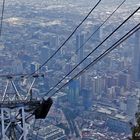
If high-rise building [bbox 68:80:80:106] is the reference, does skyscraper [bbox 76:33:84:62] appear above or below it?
above

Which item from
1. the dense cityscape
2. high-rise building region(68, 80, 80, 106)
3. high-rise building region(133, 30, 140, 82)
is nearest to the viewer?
the dense cityscape

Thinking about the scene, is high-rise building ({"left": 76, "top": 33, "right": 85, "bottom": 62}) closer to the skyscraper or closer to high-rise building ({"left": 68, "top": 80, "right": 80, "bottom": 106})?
the skyscraper

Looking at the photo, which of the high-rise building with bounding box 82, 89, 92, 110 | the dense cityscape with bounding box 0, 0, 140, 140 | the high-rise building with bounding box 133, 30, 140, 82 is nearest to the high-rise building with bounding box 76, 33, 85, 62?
the dense cityscape with bounding box 0, 0, 140, 140

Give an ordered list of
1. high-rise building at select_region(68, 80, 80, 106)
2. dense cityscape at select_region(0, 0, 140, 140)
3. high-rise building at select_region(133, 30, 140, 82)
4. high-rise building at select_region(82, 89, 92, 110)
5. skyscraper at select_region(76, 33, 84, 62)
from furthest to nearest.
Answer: skyscraper at select_region(76, 33, 84, 62) < high-rise building at select_region(133, 30, 140, 82) < high-rise building at select_region(68, 80, 80, 106) < high-rise building at select_region(82, 89, 92, 110) < dense cityscape at select_region(0, 0, 140, 140)

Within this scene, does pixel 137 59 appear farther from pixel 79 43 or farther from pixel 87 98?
pixel 87 98

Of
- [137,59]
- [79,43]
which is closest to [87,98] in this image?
[137,59]

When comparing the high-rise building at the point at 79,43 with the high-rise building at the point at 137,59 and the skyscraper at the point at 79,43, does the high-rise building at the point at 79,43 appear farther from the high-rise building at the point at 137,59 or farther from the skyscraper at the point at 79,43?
the high-rise building at the point at 137,59

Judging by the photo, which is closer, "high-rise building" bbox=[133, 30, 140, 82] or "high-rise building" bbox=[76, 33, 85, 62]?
"high-rise building" bbox=[133, 30, 140, 82]

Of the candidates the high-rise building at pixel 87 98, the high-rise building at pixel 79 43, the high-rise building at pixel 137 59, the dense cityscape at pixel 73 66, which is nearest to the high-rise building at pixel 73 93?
the dense cityscape at pixel 73 66

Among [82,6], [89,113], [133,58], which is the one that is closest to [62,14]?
[82,6]
